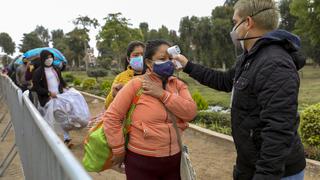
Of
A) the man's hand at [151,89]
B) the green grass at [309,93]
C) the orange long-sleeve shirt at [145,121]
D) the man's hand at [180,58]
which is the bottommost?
the green grass at [309,93]

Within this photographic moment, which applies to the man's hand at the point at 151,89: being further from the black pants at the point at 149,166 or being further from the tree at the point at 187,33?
the tree at the point at 187,33

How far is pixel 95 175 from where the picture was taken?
5.74 metres

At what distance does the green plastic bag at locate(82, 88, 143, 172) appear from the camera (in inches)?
121

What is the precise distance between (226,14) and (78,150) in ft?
122

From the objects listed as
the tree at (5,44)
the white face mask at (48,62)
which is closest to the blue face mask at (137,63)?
the white face mask at (48,62)

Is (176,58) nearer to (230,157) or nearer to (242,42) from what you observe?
(242,42)

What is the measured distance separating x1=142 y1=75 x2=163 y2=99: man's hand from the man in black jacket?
681mm

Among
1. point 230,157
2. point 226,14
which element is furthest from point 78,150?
point 226,14

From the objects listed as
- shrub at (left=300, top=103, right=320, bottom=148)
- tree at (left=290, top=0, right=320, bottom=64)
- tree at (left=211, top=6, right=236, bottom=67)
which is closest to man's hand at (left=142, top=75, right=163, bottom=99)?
shrub at (left=300, top=103, right=320, bottom=148)

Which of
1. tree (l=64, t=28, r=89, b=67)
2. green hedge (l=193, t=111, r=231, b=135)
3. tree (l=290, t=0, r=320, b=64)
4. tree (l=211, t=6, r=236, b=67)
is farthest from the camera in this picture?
tree (l=64, t=28, r=89, b=67)

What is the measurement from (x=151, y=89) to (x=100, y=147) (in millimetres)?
561

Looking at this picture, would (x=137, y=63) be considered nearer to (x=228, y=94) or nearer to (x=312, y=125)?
(x=312, y=125)

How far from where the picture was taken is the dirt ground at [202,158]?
18.4 ft

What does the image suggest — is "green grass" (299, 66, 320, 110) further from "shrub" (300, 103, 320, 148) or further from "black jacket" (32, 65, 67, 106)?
"black jacket" (32, 65, 67, 106)
